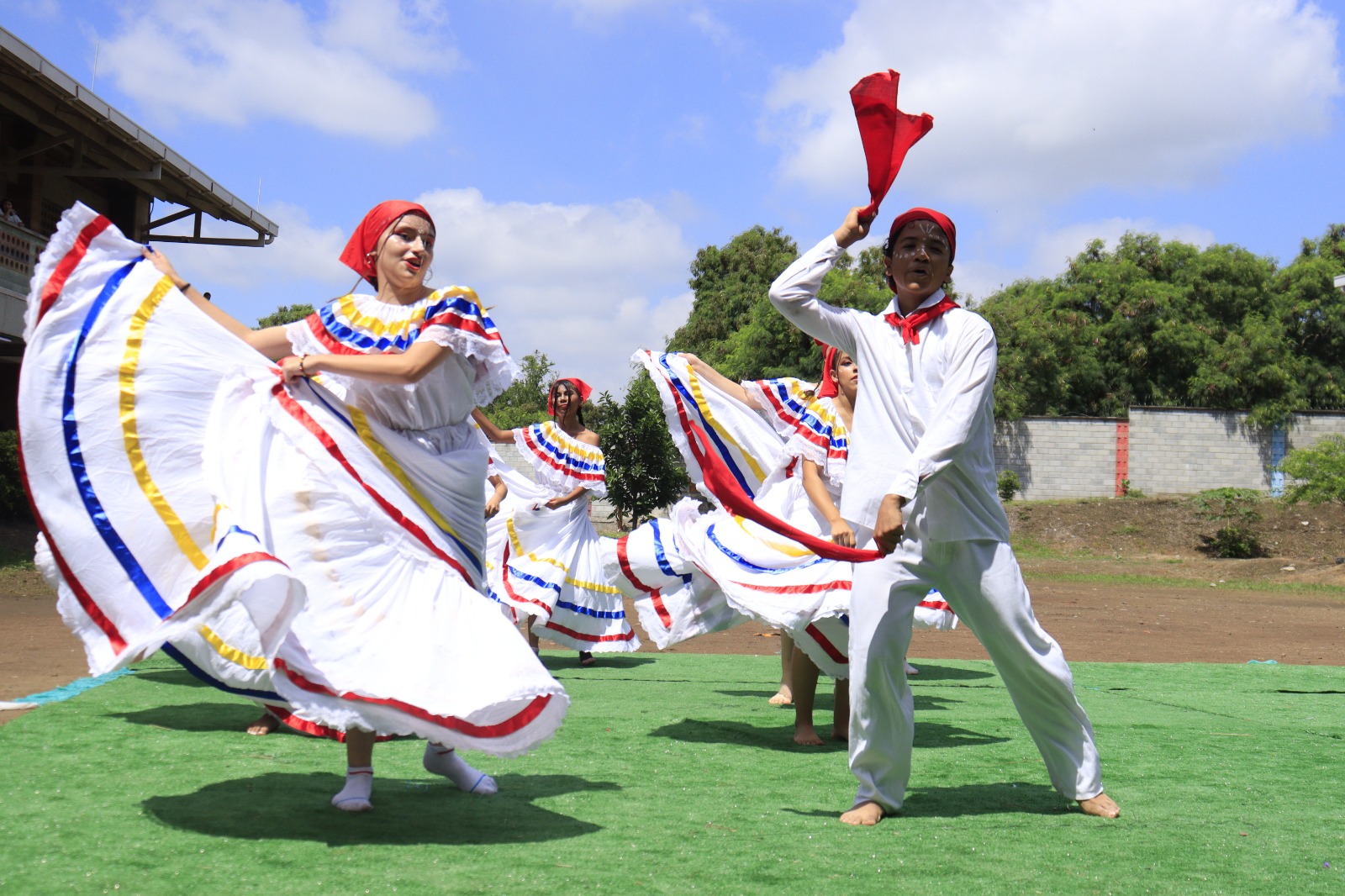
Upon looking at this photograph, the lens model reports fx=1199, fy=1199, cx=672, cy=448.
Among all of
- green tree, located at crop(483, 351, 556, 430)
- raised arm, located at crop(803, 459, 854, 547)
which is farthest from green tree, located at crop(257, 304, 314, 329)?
raised arm, located at crop(803, 459, 854, 547)

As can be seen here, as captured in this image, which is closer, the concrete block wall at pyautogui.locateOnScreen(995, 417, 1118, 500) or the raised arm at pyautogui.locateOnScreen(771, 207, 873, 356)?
the raised arm at pyautogui.locateOnScreen(771, 207, 873, 356)

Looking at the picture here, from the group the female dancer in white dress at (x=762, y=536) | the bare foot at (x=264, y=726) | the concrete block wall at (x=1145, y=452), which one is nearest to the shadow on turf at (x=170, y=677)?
the bare foot at (x=264, y=726)

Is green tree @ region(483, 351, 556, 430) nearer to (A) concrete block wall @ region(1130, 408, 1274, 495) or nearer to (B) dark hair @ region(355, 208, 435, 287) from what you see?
(A) concrete block wall @ region(1130, 408, 1274, 495)

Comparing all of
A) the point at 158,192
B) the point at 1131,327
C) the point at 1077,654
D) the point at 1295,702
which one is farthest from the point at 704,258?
the point at 1295,702

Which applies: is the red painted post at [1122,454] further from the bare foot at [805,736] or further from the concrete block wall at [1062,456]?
the bare foot at [805,736]

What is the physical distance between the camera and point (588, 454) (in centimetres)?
876

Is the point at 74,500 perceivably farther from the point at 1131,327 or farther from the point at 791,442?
the point at 1131,327

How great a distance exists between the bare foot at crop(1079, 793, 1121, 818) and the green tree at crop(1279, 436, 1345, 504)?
65.6ft

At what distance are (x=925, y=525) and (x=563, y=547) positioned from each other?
499 centimetres

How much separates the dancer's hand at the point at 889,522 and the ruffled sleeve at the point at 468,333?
1295 mm

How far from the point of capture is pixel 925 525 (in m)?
3.92

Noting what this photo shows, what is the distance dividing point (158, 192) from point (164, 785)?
1944 centimetres

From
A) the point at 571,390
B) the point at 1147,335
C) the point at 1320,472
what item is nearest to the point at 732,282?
the point at 1147,335

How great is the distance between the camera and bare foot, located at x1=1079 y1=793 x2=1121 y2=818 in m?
3.92
